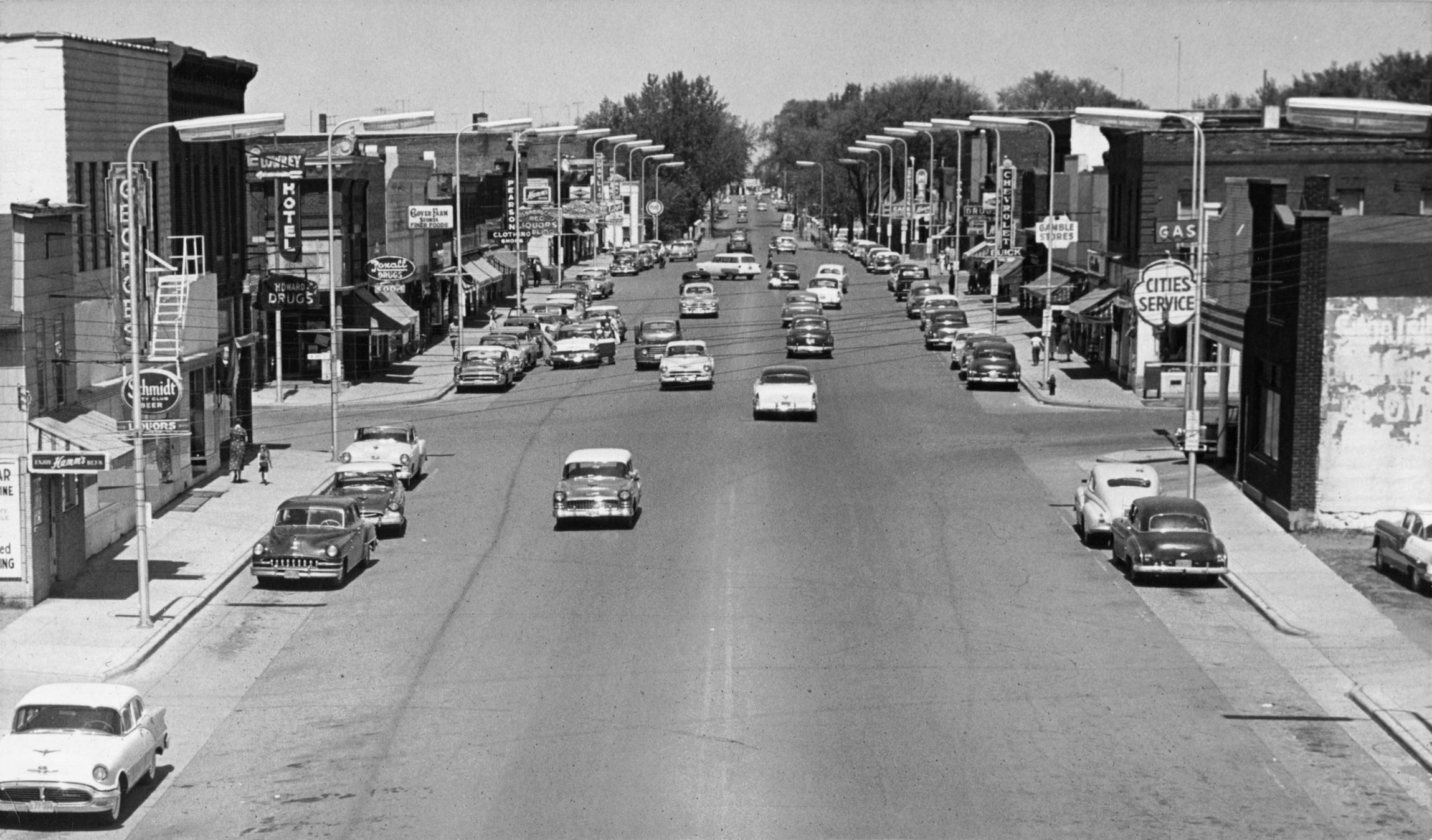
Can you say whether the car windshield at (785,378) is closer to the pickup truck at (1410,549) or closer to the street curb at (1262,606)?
the street curb at (1262,606)

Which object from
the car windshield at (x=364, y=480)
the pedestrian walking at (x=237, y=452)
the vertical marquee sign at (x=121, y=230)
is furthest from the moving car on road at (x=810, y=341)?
the vertical marquee sign at (x=121, y=230)

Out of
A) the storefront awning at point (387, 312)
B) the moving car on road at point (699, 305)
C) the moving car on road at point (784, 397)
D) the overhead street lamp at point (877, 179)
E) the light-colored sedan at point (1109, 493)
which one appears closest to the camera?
the light-colored sedan at point (1109, 493)

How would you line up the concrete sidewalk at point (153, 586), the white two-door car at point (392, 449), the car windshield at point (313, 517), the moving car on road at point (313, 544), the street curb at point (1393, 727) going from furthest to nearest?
the white two-door car at point (392, 449)
the car windshield at point (313, 517)
the moving car on road at point (313, 544)
the concrete sidewalk at point (153, 586)
the street curb at point (1393, 727)

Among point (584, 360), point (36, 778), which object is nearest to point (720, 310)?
point (584, 360)

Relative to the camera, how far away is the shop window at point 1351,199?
6781 cm

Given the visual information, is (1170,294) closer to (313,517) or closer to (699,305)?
(313,517)

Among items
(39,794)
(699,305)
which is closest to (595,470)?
(39,794)

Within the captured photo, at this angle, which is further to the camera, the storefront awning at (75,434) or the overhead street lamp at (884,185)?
the overhead street lamp at (884,185)

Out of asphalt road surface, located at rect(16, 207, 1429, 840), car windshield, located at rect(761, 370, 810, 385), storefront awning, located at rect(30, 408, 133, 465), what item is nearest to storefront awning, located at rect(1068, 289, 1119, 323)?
car windshield, located at rect(761, 370, 810, 385)

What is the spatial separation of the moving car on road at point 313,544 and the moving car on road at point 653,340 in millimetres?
31121

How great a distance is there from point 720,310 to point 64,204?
2261 inches

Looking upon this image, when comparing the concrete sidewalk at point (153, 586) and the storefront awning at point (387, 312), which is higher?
the storefront awning at point (387, 312)

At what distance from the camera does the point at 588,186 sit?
13738 centimetres

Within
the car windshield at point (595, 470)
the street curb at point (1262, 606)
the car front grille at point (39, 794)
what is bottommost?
the street curb at point (1262, 606)
